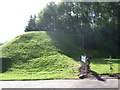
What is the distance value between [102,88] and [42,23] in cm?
2679

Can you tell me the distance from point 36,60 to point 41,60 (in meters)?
0.52

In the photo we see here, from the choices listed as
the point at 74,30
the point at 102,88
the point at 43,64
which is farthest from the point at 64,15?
the point at 102,88

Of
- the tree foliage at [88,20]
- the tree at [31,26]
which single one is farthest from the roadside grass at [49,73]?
the tree at [31,26]

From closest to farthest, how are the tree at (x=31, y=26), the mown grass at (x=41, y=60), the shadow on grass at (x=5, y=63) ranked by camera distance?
1. the mown grass at (x=41, y=60)
2. the shadow on grass at (x=5, y=63)
3. the tree at (x=31, y=26)

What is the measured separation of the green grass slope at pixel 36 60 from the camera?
31.9 feet

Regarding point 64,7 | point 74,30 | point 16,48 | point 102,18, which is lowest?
point 16,48

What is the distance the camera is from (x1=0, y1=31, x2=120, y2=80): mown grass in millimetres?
9625

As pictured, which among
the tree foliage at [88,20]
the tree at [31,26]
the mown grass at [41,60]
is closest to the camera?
the mown grass at [41,60]

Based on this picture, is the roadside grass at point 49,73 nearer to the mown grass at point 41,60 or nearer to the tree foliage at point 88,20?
the mown grass at point 41,60

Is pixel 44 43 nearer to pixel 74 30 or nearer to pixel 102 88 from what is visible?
pixel 74 30

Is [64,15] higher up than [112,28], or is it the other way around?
[64,15]

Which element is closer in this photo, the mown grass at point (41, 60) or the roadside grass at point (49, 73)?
the roadside grass at point (49, 73)

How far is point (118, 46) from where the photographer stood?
20406 millimetres

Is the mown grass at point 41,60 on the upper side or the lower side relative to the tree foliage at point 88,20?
lower
